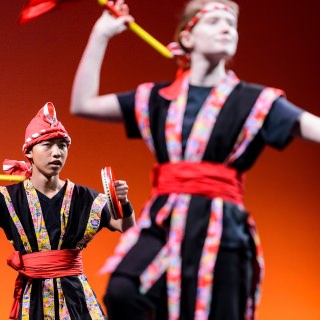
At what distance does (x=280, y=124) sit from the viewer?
70.1 inches

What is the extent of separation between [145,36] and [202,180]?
34cm

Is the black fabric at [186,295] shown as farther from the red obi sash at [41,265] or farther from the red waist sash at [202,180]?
the red obi sash at [41,265]

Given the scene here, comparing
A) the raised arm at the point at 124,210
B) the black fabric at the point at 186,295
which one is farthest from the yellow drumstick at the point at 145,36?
the raised arm at the point at 124,210

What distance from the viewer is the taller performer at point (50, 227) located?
9.49ft

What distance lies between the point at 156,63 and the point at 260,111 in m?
2.12

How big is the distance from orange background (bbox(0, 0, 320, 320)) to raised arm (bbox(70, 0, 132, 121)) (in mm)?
1917

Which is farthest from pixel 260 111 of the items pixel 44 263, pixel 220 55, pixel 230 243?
pixel 44 263

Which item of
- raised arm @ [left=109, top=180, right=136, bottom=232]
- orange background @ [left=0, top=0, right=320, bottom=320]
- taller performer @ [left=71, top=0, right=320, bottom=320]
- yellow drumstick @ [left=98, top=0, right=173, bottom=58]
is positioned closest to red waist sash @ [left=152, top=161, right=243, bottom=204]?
taller performer @ [left=71, top=0, right=320, bottom=320]

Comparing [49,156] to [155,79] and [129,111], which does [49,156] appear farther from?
[129,111]

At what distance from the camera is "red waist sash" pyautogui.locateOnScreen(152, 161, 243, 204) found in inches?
70.2

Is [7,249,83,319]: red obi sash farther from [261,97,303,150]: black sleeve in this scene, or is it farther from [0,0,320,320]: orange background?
[261,97,303,150]: black sleeve

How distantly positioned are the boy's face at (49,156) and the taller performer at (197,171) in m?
1.18

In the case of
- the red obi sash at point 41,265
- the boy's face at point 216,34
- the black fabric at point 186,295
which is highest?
the boy's face at point 216,34

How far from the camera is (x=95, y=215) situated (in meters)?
3.06
